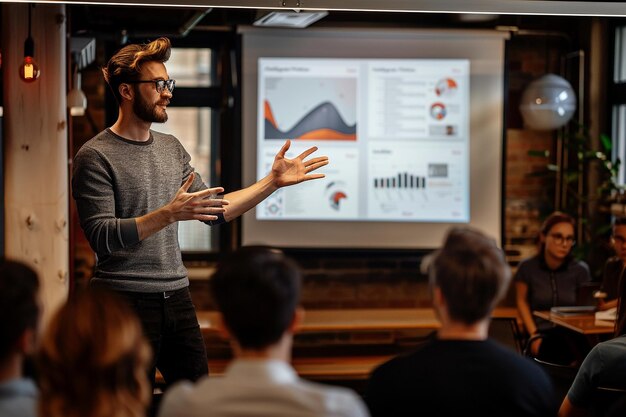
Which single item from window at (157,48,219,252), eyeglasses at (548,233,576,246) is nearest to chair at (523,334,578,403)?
eyeglasses at (548,233,576,246)

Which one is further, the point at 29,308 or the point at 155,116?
the point at 155,116

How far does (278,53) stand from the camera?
274 inches

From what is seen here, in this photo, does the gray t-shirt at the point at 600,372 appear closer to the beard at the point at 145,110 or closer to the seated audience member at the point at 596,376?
the seated audience member at the point at 596,376

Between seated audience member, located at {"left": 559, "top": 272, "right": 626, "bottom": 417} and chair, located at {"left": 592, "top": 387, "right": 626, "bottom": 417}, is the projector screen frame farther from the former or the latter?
seated audience member, located at {"left": 559, "top": 272, "right": 626, "bottom": 417}

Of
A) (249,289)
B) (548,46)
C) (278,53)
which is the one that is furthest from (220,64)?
(249,289)

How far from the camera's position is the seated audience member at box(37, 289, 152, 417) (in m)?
1.83

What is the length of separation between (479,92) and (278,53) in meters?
1.50

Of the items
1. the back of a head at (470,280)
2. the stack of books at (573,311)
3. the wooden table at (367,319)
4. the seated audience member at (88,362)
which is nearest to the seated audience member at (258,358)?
the seated audience member at (88,362)

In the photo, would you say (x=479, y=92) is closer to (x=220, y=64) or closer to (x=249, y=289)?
(x=220, y=64)

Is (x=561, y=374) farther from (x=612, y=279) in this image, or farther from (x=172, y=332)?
(x=172, y=332)

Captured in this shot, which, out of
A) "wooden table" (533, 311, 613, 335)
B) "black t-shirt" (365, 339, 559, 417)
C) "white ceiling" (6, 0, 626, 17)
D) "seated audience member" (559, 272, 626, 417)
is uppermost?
"white ceiling" (6, 0, 626, 17)

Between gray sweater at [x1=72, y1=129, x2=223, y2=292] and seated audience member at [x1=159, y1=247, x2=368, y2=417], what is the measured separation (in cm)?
118

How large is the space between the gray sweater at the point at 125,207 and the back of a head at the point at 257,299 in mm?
1214

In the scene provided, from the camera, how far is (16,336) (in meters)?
1.95
